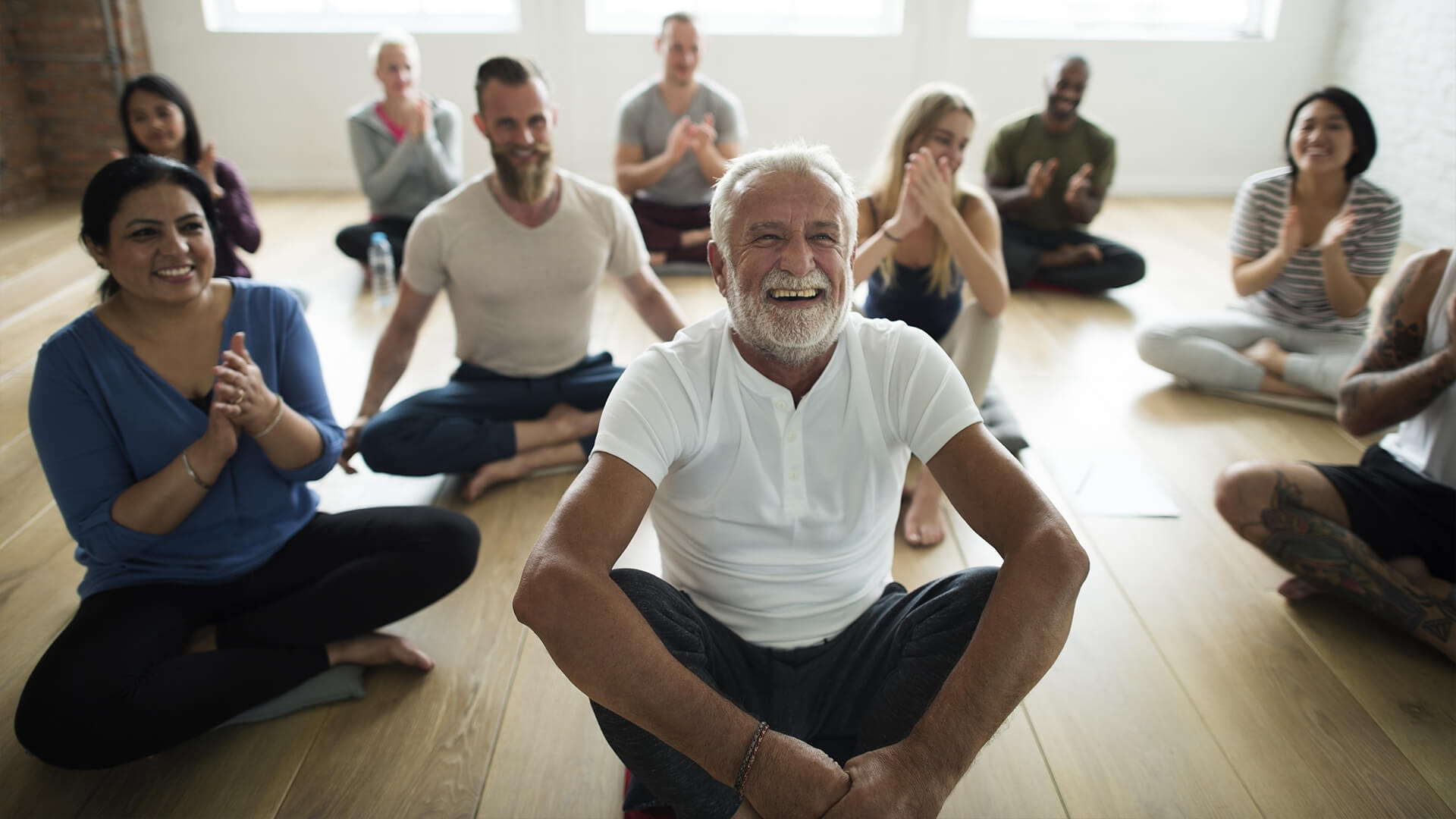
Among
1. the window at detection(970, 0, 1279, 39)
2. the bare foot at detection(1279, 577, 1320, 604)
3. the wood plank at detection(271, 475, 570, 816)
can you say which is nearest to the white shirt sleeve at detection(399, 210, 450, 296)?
the wood plank at detection(271, 475, 570, 816)

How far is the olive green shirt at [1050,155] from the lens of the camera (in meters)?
4.56

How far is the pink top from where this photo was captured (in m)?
4.45

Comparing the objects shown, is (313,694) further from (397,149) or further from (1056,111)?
(1056,111)

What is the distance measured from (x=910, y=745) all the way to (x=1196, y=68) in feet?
19.7

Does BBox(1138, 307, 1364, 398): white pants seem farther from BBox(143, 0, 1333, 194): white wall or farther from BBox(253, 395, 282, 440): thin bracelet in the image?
BBox(143, 0, 1333, 194): white wall

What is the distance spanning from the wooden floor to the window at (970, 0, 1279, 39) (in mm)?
3915

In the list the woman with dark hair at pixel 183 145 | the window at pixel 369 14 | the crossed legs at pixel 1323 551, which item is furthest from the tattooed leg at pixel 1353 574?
the window at pixel 369 14

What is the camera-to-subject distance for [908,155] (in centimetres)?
278

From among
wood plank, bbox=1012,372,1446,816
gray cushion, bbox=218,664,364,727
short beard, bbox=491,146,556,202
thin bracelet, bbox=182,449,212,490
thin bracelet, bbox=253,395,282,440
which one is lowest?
wood plank, bbox=1012,372,1446,816

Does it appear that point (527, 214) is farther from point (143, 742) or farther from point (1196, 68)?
point (1196, 68)

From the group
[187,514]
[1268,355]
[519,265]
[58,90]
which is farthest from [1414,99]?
[58,90]

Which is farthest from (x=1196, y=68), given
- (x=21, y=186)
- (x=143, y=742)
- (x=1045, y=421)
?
(x=21, y=186)

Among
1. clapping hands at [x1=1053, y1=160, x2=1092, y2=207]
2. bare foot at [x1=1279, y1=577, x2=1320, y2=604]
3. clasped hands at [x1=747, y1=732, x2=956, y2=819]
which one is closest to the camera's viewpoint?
clasped hands at [x1=747, y1=732, x2=956, y2=819]

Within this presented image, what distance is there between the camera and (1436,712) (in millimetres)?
1955
